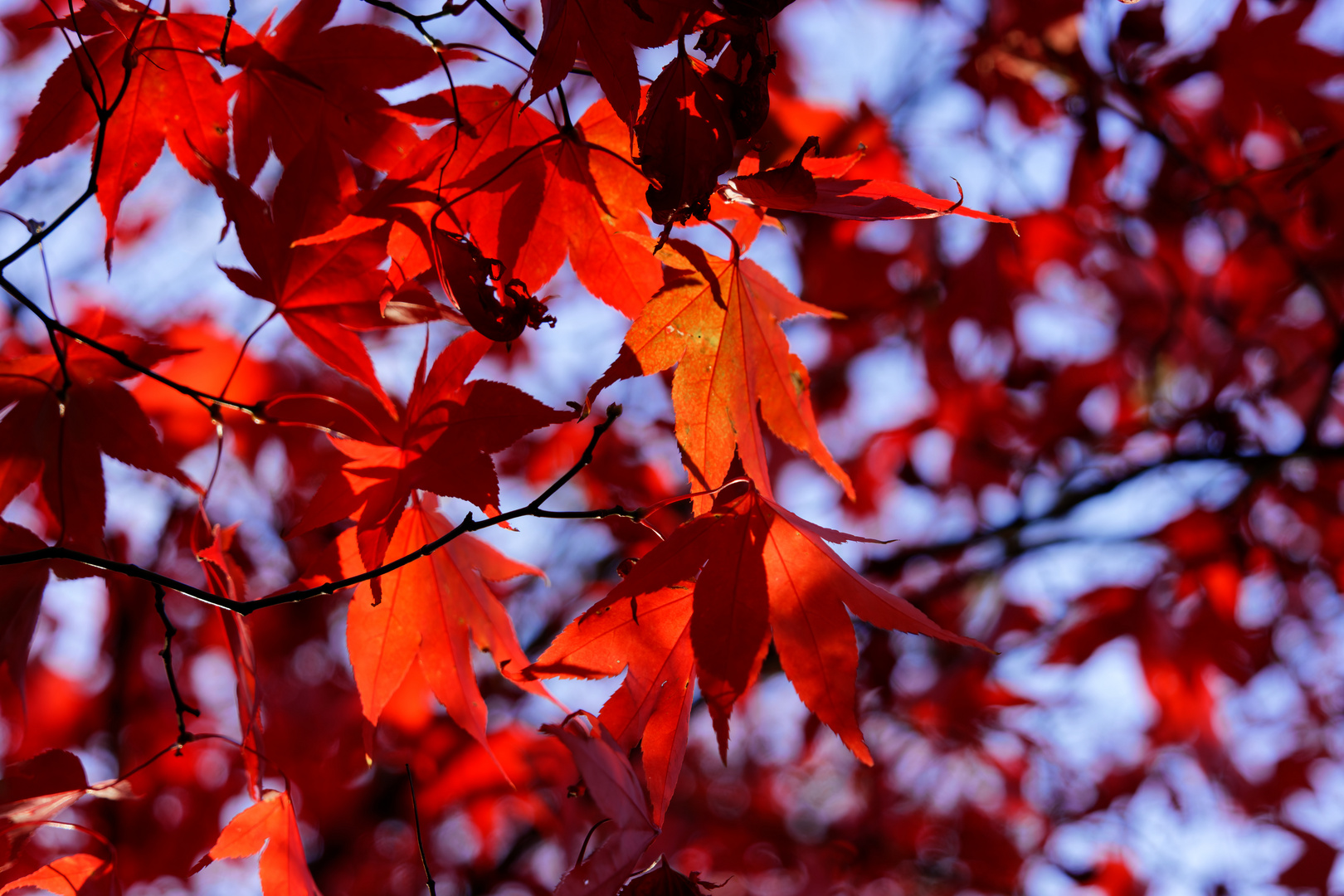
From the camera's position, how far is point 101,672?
2.84m

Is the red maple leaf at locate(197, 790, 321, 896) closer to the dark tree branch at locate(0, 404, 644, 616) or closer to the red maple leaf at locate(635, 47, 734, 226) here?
the dark tree branch at locate(0, 404, 644, 616)

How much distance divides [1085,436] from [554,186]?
2621 millimetres

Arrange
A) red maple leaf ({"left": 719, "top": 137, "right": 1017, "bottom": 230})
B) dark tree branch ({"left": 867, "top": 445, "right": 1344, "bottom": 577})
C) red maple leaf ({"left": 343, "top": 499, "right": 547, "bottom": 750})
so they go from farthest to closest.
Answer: dark tree branch ({"left": 867, "top": 445, "right": 1344, "bottom": 577}) < red maple leaf ({"left": 343, "top": 499, "right": 547, "bottom": 750}) < red maple leaf ({"left": 719, "top": 137, "right": 1017, "bottom": 230})

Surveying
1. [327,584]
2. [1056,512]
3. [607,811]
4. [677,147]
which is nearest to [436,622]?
[327,584]

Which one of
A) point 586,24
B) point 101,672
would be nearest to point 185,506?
point 101,672

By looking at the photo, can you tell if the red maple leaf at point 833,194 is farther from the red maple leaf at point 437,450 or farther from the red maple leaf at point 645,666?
the red maple leaf at point 645,666

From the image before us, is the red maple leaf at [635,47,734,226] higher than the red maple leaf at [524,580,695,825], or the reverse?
the red maple leaf at [635,47,734,226]

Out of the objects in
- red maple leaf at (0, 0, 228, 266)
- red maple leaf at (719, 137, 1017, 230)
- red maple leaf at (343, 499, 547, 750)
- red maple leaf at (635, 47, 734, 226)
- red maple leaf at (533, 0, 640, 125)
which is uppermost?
red maple leaf at (0, 0, 228, 266)

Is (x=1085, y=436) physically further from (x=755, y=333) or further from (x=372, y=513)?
(x=372, y=513)

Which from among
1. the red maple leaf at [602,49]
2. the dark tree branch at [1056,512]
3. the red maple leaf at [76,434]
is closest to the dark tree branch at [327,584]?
the red maple leaf at [76,434]

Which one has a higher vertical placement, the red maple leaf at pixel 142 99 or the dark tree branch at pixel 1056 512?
the red maple leaf at pixel 142 99

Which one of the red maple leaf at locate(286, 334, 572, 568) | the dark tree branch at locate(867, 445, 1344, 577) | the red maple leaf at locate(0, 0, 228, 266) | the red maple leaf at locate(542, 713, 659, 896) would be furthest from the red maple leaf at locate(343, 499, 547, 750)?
the dark tree branch at locate(867, 445, 1344, 577)

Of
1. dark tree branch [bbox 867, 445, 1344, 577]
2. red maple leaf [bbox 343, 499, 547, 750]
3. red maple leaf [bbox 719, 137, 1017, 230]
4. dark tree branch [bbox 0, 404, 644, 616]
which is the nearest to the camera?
red maple leaf [bbox 719, 137, 1017, 230]

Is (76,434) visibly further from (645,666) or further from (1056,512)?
(1056,512)
